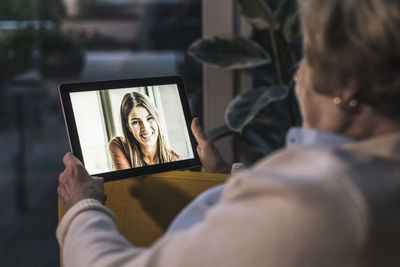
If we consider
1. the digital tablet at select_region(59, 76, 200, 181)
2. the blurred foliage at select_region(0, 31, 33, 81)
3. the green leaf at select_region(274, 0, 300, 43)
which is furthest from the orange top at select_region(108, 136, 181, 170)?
the blurred foliage at select_region(0, 31, 33, 81)

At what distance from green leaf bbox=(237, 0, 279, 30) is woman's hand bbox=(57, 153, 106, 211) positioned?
109 cm

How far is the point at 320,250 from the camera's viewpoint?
57cm

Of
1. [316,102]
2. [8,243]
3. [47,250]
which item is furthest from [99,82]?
[8,243]

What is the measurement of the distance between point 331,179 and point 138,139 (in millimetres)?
675

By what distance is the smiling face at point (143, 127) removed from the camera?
1167 mm

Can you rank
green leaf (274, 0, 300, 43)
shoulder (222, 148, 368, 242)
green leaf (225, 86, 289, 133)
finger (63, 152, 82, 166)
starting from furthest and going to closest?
green leaf (274, 0, 300, 43), green leaf (225, 86, 289, 133), finger (63, 152, 82, 166), shoulder (222, 148, 368, 242)

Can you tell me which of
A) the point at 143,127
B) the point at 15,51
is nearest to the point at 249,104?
the point at 143,127

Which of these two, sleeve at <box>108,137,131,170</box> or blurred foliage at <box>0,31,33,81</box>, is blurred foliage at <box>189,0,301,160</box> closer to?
sleeve at <box>108,137,131,170</box>

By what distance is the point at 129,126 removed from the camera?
1164 mm

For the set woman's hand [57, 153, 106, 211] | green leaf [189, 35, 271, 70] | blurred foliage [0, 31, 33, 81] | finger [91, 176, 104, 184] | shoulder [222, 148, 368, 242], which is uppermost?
shoulder [222, 148, 368, 242]

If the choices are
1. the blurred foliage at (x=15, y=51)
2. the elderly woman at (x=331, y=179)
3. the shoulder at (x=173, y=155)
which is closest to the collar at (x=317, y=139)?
the elderly woman at (x=331, y=179)

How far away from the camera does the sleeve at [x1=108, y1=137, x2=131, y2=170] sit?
44.2 inches

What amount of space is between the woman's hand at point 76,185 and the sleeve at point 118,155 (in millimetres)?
93

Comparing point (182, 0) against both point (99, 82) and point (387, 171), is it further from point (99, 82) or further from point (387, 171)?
point (387, 171)
